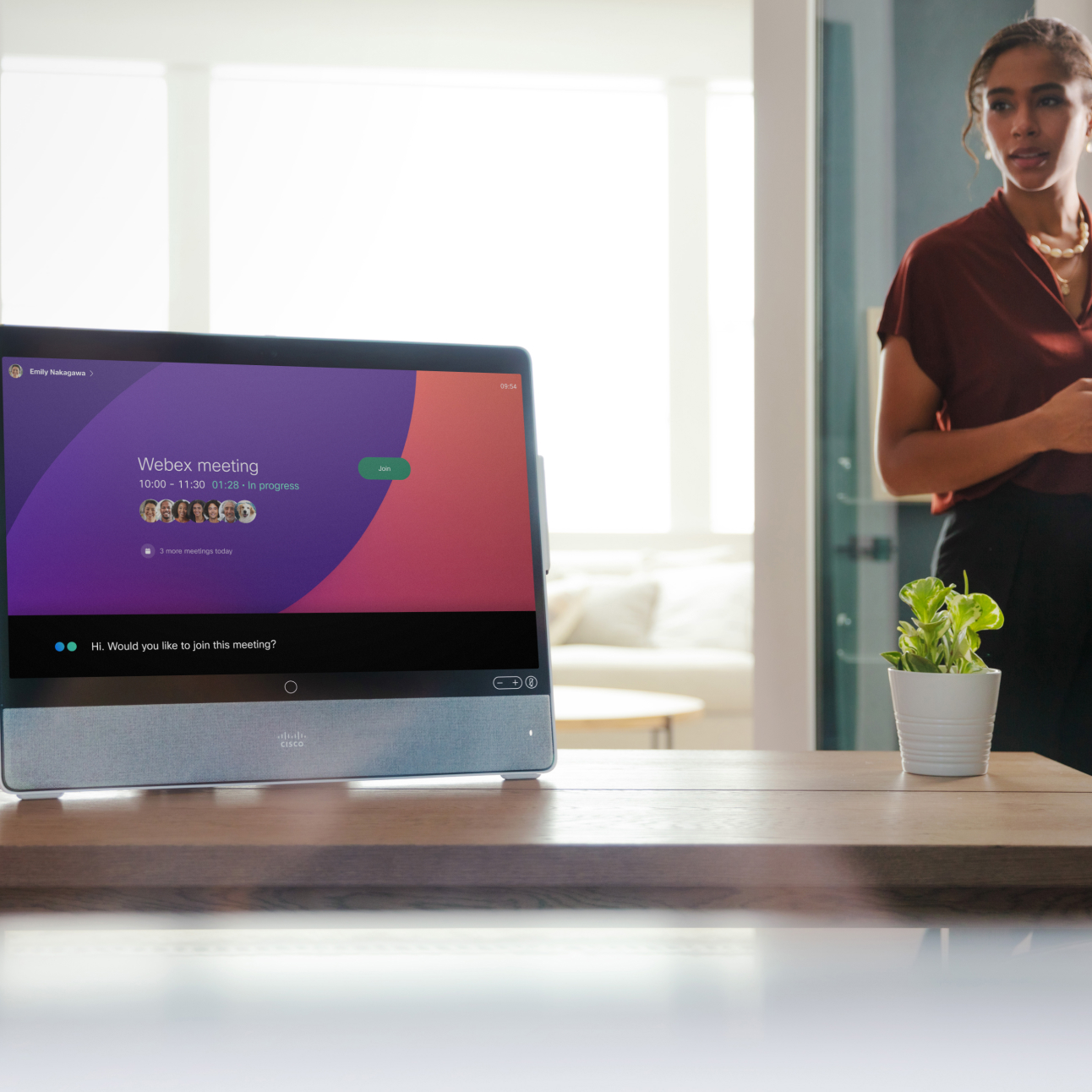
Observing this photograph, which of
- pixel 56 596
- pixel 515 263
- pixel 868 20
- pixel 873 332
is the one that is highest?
pixel 515 263

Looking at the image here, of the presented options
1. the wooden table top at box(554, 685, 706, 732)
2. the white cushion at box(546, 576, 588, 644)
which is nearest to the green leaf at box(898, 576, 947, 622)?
the wooden table top at box(554, 685, 706, 732)

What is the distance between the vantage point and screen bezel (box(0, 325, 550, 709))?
85cm

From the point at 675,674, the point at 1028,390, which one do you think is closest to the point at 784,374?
the point at 1028,390

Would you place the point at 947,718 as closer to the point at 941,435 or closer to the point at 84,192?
the point at 941,435

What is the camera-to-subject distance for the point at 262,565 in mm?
899

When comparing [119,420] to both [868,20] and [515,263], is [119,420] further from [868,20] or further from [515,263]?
[515,263]

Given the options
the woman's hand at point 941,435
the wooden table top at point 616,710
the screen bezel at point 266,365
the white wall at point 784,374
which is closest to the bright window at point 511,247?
the wooden table top at point 616,710

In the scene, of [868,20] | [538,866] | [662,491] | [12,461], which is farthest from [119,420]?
[662,491]

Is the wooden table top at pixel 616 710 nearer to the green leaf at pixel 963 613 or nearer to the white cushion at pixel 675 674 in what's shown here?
the white cushion at pixel 675 674

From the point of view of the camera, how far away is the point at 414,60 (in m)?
4.82

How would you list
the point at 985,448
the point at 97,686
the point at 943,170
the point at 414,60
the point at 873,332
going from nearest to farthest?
the point at 97,686 → the point at 985,448 → the point at 943,170 → the point at 873,332 → the point at 414,60

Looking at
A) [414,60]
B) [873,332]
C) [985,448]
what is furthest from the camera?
[414,60]

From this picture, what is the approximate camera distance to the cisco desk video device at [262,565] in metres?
0.86

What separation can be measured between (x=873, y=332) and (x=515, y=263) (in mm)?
3404
